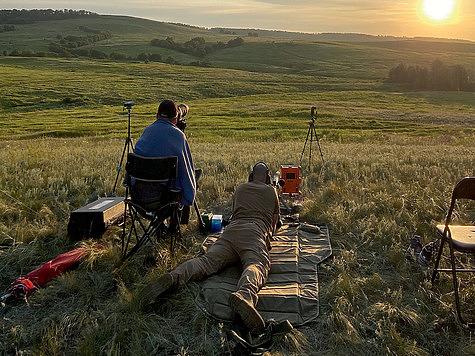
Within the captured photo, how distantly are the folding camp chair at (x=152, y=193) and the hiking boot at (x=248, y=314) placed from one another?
5.51 feet

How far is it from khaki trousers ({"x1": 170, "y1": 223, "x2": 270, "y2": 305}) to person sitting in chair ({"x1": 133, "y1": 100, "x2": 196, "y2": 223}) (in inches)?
36.2

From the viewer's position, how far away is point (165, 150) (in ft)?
18.7

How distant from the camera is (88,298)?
4.70 metres

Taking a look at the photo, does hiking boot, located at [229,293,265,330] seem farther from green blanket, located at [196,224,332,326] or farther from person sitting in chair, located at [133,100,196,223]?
person sitting in chair, located at [133,100,196,223]

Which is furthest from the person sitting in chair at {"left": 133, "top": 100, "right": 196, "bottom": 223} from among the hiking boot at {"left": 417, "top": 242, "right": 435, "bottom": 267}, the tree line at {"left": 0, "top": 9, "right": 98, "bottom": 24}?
the tree line at {"left": 0, "top": 9, "right": 98, "bottom": 24}

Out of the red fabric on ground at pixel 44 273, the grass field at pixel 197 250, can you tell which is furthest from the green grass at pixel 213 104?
the red fabric on ground at pixel 44 273

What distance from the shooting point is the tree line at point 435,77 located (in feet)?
227

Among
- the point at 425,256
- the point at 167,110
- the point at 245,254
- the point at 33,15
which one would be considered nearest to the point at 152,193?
the point at 167,110

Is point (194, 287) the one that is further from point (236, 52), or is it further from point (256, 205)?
point (236, 52)

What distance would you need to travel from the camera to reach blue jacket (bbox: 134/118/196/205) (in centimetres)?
573

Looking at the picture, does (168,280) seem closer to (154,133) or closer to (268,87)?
(154,133)

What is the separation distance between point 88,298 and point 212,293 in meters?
1.38

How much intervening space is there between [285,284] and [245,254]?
0.60 metres

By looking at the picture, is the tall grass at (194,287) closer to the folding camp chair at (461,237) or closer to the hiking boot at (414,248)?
the hiking boot at (414,248)
